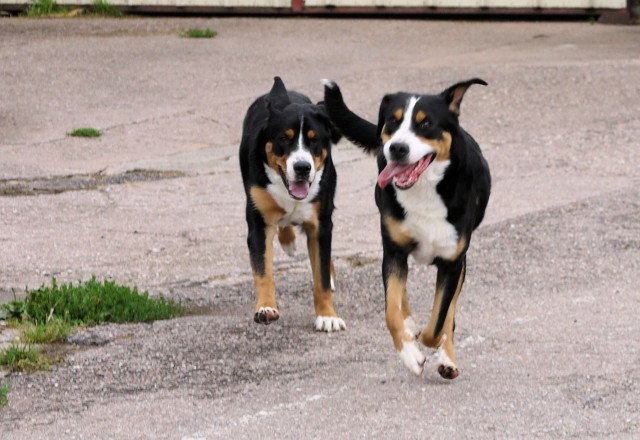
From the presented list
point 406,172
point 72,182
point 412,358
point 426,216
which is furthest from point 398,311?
point 72,182

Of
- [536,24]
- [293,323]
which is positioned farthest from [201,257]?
[536,24]

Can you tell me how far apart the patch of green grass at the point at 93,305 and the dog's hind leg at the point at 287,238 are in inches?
43.7

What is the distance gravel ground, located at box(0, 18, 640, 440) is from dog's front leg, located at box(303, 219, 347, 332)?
11cm

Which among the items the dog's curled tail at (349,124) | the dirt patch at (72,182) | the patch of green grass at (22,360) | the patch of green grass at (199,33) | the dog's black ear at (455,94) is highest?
the dog's black ear at (455,94)

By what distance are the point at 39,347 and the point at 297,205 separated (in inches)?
60.1

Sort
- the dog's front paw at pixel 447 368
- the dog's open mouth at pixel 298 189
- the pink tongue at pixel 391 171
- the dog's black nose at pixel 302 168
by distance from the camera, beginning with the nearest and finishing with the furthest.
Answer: the pink tongue at pixel 391 171
the dog's front paw at pixel 447 368
the dog's black nose at pixel 302 168
the dog's open mouth at pixel 298 189

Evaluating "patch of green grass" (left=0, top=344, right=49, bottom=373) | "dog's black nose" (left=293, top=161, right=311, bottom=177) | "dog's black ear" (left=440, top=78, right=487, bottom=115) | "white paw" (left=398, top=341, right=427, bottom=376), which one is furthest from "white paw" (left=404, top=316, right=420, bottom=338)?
"patch of green grass" (left=0, top=344, right=49, bottom=373)

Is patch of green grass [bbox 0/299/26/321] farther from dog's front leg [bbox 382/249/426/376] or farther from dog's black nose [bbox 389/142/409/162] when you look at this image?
dog's black nose [bbox 389/142/409/162]

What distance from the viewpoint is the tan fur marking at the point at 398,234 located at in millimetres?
6426

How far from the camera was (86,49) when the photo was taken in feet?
57.4

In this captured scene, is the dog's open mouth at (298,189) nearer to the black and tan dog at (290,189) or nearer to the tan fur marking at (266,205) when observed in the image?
the black and tan dog at (290,189)

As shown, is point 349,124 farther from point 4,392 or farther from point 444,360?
point 4,392

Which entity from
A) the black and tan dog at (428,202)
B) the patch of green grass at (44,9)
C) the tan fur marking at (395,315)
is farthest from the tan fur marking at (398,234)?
the patch of green grass at (44,9)

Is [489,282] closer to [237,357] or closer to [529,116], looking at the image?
[237,357]
